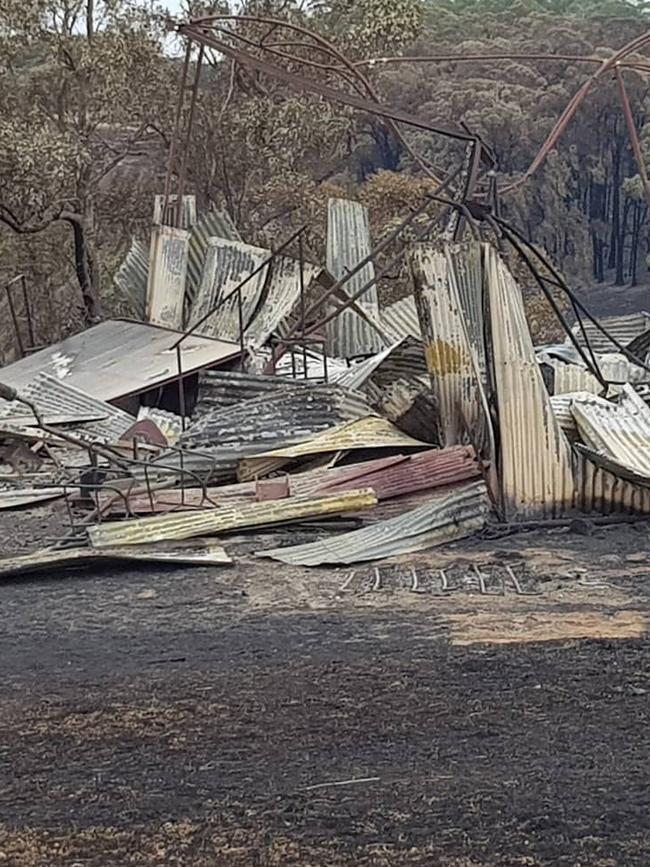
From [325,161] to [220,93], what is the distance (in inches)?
92.6

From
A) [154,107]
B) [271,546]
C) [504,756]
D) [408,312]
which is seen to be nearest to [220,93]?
[154,107]

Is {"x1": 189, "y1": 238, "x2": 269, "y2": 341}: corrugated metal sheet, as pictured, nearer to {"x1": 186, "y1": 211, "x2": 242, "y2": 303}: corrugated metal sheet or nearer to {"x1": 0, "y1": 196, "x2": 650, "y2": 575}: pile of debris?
{"x1": 186, "y1": 211, "x2": 242, "y2": 303}: corrugated metal sheet

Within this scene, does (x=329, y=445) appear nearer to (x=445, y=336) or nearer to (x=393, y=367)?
(x=445, y=336)

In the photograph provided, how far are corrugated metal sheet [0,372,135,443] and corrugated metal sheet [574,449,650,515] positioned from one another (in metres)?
4.37

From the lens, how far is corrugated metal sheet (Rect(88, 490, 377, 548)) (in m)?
7.20

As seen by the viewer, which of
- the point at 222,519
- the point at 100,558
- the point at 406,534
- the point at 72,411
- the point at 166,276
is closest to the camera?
the point at 100,558

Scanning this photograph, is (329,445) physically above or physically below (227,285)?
below

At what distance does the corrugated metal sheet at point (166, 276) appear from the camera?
13914 millimetres

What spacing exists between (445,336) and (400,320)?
22.2ft

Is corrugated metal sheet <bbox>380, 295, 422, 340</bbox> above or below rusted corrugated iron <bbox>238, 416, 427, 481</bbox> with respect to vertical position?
above

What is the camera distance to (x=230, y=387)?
10453mm

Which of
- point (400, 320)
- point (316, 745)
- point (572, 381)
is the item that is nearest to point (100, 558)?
point (316, 745)

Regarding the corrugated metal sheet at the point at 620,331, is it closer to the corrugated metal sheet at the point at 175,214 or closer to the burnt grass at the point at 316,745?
the corrugated metal sheet at the point at 175,214

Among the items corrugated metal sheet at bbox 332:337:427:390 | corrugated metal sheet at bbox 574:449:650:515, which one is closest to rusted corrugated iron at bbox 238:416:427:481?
corrugated metal sheet at bbox 574:449:650:515
